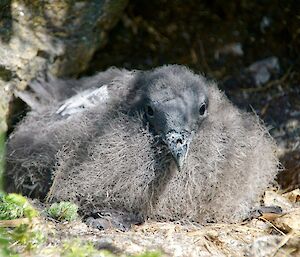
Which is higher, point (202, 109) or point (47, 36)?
point (47, 36)

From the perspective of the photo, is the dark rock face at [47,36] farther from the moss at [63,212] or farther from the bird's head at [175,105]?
the moss at [63,212]

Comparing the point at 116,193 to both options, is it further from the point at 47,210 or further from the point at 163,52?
the point at 163,52

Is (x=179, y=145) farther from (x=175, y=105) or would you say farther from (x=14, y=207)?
(x=14, y=207)

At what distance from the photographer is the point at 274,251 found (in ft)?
10.2

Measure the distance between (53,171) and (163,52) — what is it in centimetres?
177

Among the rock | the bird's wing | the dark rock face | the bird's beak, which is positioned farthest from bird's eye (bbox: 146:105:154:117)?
the rock

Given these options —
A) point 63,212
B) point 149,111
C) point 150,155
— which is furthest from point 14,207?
point 149,111

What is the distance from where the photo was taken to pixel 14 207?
3066mm

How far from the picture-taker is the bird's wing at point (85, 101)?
392 centimetres

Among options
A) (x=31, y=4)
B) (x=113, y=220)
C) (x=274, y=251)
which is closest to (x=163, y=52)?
(x=31, y=4)

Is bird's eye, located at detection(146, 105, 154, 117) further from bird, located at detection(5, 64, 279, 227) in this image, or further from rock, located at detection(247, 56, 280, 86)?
rock, located at detection(247, 56, 280, 86)

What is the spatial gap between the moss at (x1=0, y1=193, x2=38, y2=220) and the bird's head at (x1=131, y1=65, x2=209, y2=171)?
764 mm

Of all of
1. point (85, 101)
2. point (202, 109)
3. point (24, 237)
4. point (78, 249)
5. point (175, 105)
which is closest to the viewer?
point (78, 249)

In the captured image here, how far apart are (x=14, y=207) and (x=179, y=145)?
2.79 feet
